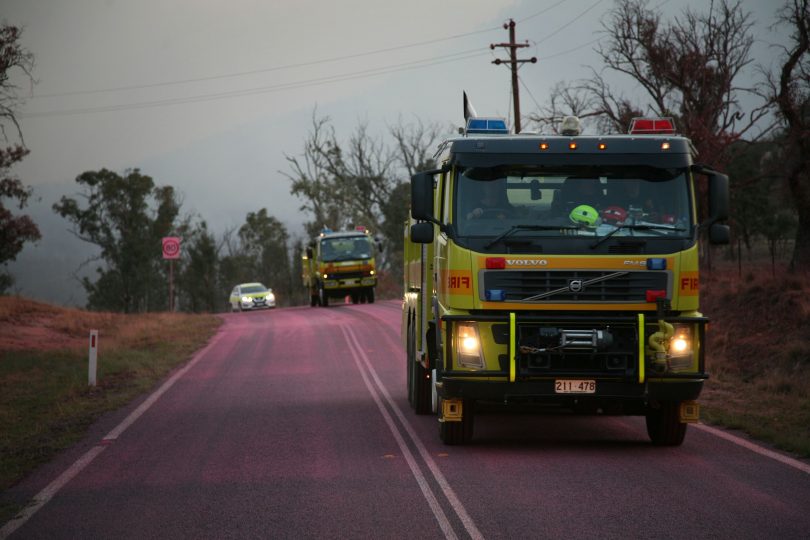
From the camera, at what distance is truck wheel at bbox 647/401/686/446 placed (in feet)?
37.7

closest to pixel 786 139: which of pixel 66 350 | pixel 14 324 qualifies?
pixel 66 350

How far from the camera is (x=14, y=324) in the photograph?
→ 1253 inches

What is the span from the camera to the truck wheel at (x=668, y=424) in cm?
1150

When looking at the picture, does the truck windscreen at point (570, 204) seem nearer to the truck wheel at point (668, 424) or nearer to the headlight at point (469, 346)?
the headlight at point (469, 346)

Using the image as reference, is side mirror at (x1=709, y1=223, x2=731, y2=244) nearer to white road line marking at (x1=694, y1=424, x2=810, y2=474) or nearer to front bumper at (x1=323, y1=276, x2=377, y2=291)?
white road line marking at (x1=694, y1=424, x2=810, y2=474)

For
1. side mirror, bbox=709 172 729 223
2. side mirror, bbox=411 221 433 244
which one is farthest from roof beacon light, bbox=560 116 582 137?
side mirror, bbox=411 221 433 244

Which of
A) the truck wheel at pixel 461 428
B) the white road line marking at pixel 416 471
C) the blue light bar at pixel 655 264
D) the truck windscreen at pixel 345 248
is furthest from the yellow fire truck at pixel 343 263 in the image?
the blue light bar at pixel 655 264

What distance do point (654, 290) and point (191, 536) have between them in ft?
16.6

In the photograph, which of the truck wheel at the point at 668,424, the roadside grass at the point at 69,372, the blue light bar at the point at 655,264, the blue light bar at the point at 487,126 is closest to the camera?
the blue light bar at the point at 655,264

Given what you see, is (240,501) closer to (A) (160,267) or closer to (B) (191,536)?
(B) (191,536)

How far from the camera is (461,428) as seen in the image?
38.4ft

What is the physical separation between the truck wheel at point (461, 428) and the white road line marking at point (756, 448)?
277 cm

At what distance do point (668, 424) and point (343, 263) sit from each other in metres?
36.1

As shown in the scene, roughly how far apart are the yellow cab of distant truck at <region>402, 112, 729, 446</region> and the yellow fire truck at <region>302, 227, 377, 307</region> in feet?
118
